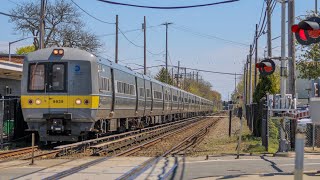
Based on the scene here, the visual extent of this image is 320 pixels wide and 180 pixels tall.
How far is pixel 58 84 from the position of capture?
1850 cm

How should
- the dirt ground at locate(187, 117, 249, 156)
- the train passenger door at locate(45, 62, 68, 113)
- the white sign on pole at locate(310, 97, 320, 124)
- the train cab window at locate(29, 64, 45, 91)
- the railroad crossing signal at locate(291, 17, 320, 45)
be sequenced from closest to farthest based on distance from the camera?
1. the white sign on pole at locate(310, 97, 320, 124)
2. the railroad crossing signal at locate(291, 17, 320, 45)
3. the dirt ground at locate(187, 117, 249, 156)
4. the train passenger door at locate(45, 62, 68, 113)
5. the train cab window at locate(29, 64, 45, 91)

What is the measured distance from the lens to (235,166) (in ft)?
43.0

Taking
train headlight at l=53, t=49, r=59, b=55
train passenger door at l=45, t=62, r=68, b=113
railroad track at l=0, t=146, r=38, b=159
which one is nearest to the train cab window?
train passenger door at l=45, t=62, r=68, b=113

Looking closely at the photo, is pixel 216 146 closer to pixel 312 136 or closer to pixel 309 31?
pixel 312 136

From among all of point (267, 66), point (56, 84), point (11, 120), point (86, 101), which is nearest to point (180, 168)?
point (267, 66)

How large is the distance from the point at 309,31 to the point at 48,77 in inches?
435

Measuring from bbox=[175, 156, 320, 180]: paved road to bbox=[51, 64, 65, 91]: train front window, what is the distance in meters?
5.99

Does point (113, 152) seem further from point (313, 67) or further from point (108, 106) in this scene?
point (313, 67)

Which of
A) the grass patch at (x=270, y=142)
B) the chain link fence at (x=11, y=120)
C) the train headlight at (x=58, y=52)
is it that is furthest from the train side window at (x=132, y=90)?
the train headlight at (x=58, y=52)

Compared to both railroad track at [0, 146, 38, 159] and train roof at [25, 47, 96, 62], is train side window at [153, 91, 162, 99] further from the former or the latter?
railroad track at [0, 146, 38, 159]

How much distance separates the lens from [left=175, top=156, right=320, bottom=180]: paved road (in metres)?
11.7

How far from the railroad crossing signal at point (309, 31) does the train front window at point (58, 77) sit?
10345 mm

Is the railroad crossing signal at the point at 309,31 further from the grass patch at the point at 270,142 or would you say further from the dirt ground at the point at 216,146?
the grass patch at the point at 270,142

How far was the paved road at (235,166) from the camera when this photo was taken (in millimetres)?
11699
